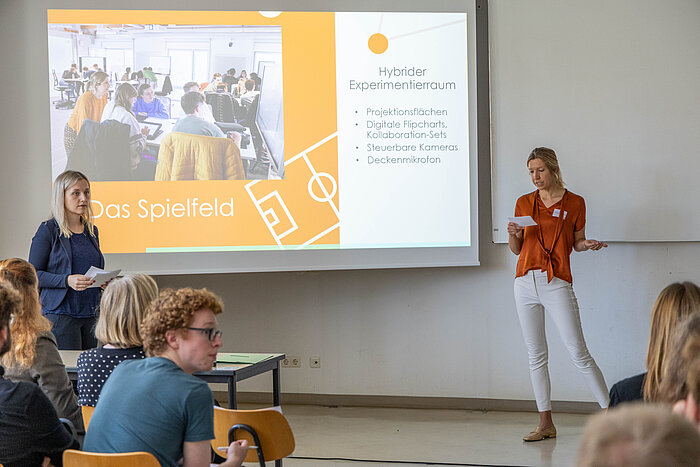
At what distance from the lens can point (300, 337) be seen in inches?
214

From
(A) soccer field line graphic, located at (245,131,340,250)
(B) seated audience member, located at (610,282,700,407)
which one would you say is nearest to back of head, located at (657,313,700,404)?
(B) seated audience member, located at (610,282,700,407)

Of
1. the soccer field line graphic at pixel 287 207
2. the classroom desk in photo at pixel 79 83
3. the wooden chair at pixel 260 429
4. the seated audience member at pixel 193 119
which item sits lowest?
the wooden chair at pixel 260 429

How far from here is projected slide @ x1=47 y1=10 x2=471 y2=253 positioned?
4.95 m

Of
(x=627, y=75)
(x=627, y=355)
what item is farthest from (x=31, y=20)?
(x=627, y=355)

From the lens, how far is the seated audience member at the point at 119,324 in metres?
2.64

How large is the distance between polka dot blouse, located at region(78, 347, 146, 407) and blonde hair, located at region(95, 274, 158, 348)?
32mm

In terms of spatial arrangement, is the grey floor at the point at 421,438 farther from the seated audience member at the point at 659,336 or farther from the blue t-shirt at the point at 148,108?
the blue t-shirt at the point at 148,108

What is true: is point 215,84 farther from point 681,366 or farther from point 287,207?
point 681,366

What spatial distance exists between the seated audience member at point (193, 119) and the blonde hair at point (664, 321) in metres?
3.44

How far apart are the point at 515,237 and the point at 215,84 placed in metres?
2.16

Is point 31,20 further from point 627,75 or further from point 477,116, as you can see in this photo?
point 627,75

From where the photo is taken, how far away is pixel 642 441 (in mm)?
757

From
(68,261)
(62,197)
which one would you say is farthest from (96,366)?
(62,197)

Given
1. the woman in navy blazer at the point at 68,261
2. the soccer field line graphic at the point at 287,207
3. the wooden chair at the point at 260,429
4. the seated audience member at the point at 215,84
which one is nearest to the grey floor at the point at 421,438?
the soccer field line graphic at the point at 287,207
